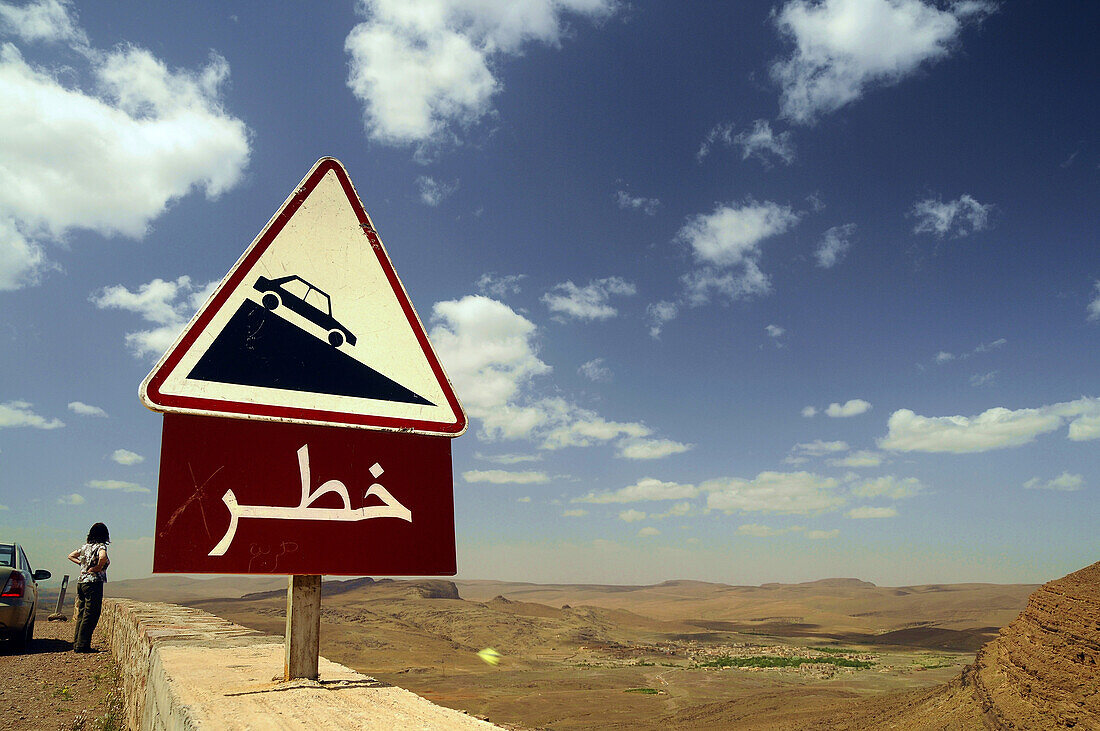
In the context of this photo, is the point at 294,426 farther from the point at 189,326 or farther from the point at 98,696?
the point at 98,696

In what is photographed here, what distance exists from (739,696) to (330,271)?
1502cm

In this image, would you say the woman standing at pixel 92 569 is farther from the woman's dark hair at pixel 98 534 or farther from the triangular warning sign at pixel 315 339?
the triangular warning sign at pixel 315 339

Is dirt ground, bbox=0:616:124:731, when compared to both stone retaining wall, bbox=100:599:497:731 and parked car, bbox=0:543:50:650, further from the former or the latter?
stone retaining wall, bbox=100:599:497:731

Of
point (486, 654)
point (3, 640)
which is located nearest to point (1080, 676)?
point (3, 640)

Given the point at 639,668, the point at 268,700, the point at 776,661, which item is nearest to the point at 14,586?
the point at 268,700

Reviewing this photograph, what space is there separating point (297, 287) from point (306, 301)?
0.18 ft

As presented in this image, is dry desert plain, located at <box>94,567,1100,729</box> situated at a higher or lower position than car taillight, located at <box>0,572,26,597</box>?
lower

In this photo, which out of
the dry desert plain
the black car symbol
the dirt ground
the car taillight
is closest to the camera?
the black car symbol

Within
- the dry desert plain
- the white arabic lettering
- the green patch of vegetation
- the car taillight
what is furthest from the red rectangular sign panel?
the green patch of vegetation

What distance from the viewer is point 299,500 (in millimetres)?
1907

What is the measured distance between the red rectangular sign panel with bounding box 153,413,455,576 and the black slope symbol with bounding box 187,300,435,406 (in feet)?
0.43

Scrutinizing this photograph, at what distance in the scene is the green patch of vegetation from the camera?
66.2 ft

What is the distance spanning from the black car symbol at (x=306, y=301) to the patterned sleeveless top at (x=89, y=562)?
7.88m

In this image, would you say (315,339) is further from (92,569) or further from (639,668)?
(639,668)
